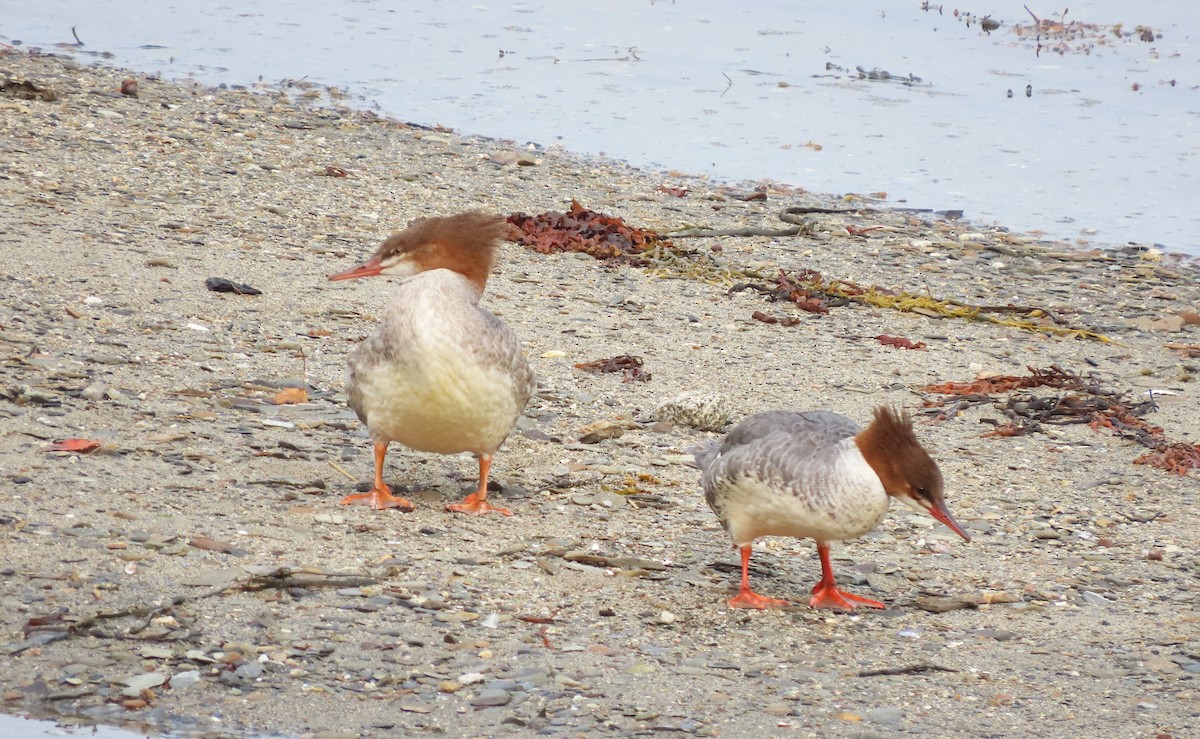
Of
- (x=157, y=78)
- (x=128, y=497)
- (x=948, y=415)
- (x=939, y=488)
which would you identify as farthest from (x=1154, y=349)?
(x=157, y=78)

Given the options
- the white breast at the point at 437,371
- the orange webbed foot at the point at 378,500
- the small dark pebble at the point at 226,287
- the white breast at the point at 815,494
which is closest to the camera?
the white breast at the point at 815,494

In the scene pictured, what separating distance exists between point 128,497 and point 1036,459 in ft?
14.6

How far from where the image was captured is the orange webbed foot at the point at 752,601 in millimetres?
5551

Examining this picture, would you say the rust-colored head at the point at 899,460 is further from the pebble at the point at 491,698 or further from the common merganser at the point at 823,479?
the pebble at the point at 491,698

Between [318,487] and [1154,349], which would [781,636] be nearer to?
[318,487]

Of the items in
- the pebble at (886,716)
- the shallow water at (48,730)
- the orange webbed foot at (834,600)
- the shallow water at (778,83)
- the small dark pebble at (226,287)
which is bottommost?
the orange webbed foot at (834,600)

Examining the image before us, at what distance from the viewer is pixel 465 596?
5.25m

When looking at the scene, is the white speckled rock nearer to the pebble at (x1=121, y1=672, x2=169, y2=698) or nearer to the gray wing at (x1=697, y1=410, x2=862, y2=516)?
the gray wing at (x1=697, y1=410, x2=862, y2=516)

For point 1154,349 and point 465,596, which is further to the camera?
point 1154,349

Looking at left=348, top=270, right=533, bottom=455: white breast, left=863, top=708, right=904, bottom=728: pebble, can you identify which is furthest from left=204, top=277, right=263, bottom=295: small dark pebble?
left=863, top=708, right=904, bottom=728: pebble

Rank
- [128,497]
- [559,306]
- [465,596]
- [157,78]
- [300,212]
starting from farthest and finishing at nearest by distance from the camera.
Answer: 1. [157,78]
2. [300,212]
3. [559,306]
4. [128,497]
5. [465,596]

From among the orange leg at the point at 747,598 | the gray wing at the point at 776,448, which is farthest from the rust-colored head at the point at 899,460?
the orange leg at the point at 747,598

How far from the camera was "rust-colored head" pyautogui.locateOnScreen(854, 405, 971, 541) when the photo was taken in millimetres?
5219

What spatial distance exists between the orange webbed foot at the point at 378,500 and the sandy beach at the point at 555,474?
73 millimetres
